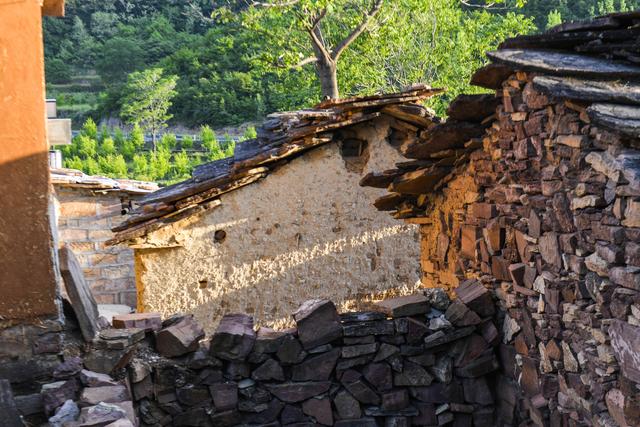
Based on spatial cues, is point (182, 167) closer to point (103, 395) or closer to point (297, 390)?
point (297, 390)

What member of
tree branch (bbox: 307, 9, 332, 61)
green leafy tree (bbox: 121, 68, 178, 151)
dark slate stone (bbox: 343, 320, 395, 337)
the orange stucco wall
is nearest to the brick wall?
tree branch (bbox: 307, 9, 332, 61)

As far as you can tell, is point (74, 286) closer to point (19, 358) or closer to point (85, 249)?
point (19, 358)

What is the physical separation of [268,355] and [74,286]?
1.33 m

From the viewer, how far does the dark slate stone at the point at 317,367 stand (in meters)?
5.08

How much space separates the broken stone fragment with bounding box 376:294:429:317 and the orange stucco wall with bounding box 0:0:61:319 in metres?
2.15

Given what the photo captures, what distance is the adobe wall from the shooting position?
3629 millimetres

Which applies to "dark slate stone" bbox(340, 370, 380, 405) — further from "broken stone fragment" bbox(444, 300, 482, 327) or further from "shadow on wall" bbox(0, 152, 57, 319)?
"shadow on wall" bbox(0, 152, 57, 319)

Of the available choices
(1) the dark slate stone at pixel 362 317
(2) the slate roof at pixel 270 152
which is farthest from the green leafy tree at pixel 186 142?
(1) the dark slate stone at pixel 362 317

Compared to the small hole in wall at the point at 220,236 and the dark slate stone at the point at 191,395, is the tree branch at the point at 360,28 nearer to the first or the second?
the small hole in wall at the point at 220,236

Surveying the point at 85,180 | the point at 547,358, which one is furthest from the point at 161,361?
the point at 85,180

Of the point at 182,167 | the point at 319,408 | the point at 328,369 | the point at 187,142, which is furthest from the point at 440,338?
the point at 187,142

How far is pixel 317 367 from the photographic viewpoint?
5.08 metres

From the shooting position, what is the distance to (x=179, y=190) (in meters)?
8.14

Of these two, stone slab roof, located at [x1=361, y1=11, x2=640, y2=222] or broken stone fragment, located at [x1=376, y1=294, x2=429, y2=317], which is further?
broken stone fragment, located at [x1=376, y1=294, x2=429, y2=317]
